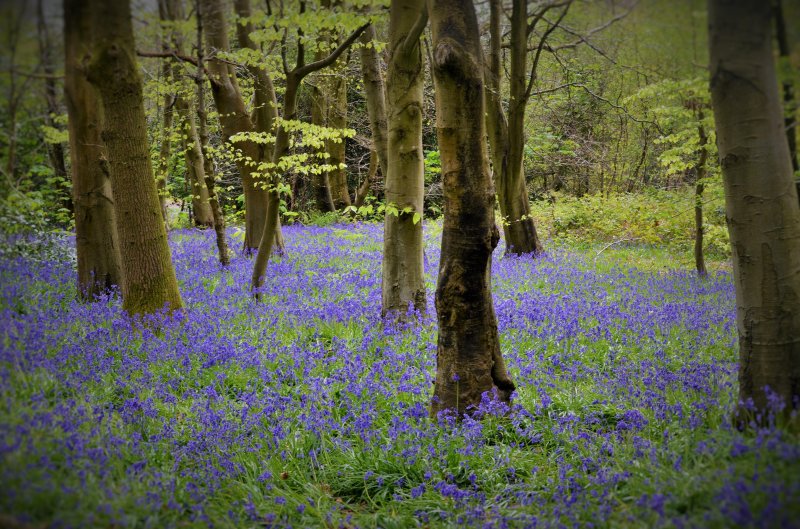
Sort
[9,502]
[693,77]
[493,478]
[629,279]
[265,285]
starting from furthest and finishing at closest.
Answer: [629,279] < [265,285] < [493,478] < [693,77] < [9,502]

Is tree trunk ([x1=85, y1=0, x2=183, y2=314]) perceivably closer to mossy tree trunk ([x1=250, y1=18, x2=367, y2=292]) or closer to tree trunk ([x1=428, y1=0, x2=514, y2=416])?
mossy tree trunk ([x1=250, y1=18, x2=367, y2=292])

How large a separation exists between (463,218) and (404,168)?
8.58 feet

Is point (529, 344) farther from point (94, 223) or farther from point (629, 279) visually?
point (94, 223)

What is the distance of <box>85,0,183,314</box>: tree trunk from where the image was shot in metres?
4.75

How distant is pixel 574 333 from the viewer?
242 inches

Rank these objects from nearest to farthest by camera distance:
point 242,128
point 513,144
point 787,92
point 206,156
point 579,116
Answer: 1. point 787,92
2. point 206,156
3. point 242,128
4. point 513,144
5. point 579,116

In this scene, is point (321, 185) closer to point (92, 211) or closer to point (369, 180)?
point (369, 180)

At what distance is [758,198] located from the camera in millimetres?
2660

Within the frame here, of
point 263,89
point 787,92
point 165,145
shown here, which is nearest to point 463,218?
point 787,92

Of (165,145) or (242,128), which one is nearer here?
(242,128)

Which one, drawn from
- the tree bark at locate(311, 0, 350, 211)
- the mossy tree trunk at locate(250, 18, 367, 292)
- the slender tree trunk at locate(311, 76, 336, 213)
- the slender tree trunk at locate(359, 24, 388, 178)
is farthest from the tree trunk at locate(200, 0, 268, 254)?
the slender tree trunk at locate(311, 76, 336, 213)

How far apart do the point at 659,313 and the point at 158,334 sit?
19.4ft

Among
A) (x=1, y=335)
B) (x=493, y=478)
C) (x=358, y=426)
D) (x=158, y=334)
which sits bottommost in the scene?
(x=493, y=478)

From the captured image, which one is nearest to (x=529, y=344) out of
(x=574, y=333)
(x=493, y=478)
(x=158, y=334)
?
(x=574, y=333)
